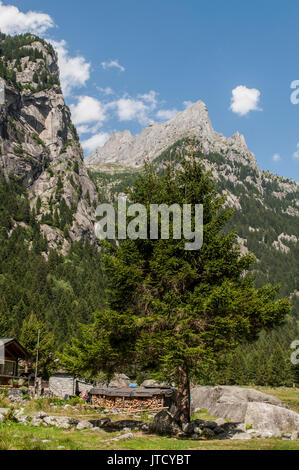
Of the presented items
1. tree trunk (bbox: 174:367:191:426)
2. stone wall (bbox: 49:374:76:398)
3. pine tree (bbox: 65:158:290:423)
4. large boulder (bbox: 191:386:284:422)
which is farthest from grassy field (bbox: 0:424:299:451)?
stone wall (bbox: 49:374:76:398)

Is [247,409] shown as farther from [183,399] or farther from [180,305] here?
[180,305]

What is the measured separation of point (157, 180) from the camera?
24469mm

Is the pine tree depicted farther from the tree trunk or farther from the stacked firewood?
the stacked firewood

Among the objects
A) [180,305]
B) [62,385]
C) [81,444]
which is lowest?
[62,385]

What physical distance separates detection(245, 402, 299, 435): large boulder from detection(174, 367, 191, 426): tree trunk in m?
4.80

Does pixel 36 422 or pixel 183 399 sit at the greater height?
pixel 183 399

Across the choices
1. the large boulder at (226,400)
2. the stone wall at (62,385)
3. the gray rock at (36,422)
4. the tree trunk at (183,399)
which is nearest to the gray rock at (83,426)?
the gray rock at (36,422)

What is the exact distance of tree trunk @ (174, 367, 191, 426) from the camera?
1961 cm

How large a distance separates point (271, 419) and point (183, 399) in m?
6.16

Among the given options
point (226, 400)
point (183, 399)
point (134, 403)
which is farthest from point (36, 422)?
point (226, 400)

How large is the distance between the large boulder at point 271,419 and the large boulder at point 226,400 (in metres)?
3.76

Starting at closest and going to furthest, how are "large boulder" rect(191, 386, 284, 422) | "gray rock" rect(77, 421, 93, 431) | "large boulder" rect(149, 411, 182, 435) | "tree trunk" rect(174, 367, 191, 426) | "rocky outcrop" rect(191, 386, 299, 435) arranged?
"gray rock" rect(77, 421, 93, 431) → "large boulder" rect(149, 411, 182, 435) → "tree trunk" rect(174, 367, 191, 426) → "rocky outcrop" rect(191, 386, 299, 435) → "large boulder" rect(191, 386, 284, 422)

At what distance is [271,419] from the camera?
71.8 feet
